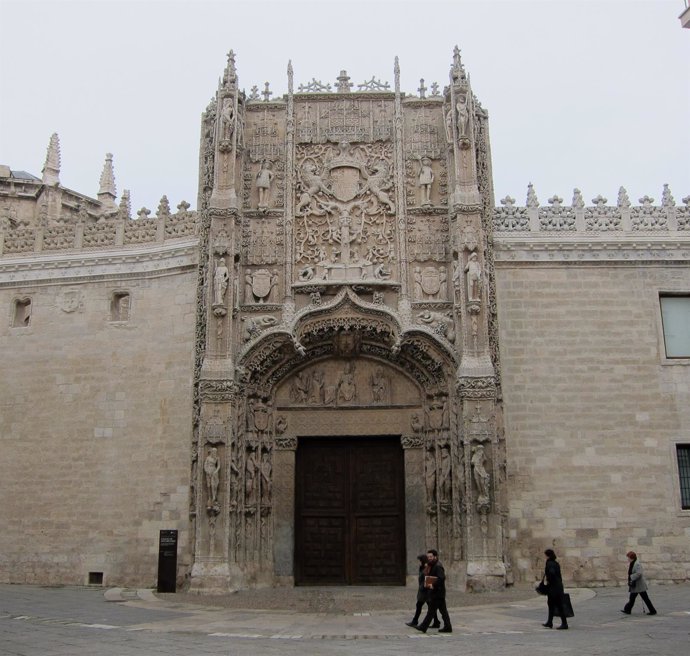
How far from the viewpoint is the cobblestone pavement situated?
1094 centimetres

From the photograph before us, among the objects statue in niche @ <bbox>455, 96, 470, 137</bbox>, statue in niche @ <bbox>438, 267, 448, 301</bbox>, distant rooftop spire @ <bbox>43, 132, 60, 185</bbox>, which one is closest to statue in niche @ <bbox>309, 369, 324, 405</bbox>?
statue in niche @ <bbox>438, 267, 448, 301</bbox>

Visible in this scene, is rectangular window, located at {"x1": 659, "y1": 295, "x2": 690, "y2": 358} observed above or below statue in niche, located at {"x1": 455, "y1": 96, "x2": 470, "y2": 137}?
below

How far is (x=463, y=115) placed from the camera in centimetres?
2094

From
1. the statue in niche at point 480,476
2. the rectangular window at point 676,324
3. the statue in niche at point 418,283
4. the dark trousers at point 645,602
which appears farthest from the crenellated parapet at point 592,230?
the dark trousers at point 645,602

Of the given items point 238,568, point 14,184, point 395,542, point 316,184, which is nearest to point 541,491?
point 395,542

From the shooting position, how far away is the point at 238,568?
1916 centimetres

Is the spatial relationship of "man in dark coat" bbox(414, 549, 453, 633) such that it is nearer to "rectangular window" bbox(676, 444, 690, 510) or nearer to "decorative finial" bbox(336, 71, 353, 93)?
"rectangular window" bbox(676, 444, 690, 510)

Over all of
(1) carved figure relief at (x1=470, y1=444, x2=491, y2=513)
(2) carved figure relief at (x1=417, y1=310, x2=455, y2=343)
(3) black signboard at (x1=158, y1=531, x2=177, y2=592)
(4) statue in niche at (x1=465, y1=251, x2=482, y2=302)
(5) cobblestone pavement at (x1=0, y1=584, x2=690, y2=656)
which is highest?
(4) statue in niche at (x1=465, y1=251, x2=482, y2=302)

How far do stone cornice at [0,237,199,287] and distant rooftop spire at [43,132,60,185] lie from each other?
10.5 m

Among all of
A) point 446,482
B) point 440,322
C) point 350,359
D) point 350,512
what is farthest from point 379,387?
point 350,512

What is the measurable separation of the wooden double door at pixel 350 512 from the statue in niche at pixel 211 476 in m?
2.49

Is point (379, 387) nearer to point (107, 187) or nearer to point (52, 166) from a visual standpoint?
point (52, 166)

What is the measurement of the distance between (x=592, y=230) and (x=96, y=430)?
14.2 metres

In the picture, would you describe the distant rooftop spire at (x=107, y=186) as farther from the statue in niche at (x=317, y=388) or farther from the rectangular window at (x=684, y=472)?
the rectangular window at (x=684, y=472)
